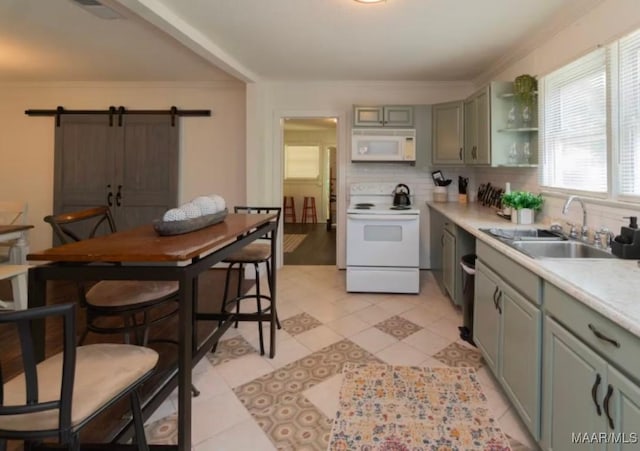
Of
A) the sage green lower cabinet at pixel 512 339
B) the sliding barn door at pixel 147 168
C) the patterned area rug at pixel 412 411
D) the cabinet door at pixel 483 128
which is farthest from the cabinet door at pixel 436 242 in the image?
the sliding barn door at pixel 147 168

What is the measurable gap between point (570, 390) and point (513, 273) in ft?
1.96

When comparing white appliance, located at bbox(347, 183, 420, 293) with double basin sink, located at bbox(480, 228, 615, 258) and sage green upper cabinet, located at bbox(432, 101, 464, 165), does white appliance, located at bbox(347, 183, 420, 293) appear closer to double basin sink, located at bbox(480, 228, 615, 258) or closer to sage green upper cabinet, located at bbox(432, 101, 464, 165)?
sage green upper cabinet, located at bbox(432, 101, 464, 165)

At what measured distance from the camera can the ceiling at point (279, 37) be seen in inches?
96.3

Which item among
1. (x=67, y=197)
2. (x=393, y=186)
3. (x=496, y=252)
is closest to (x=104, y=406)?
(x=496, y=252)

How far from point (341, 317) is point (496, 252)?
1569mm

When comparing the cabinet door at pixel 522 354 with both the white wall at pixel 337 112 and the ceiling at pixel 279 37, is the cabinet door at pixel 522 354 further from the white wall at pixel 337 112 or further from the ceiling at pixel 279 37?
the white wall at pixel 337 112

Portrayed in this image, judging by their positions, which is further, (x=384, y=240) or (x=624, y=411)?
(x=384, y=240)

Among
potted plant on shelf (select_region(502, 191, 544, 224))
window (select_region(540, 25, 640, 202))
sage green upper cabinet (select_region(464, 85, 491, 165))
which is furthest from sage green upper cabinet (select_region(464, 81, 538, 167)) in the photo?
potted plant on shelf (select_region(502, 191, 544, 224))

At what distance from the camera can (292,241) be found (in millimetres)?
6664

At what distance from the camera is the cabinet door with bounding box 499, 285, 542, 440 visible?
1.51 meters

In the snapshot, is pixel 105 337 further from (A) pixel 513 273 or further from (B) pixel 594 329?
(B) pixel 594 329

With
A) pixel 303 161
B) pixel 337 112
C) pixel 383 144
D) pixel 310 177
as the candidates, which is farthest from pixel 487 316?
pixel 303 161

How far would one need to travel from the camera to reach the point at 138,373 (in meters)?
1.13

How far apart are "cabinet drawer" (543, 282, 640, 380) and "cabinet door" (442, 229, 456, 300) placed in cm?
169
